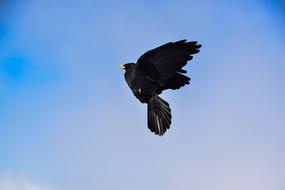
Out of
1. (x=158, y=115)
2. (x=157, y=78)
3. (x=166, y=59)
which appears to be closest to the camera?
(x=166, y=59)

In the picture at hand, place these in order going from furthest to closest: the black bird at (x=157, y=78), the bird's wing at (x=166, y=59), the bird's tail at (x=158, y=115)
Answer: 1. the bird's tail at (x=158, y=115)
2. the black bird at (x=157, y=78)
3. the bird's wing at (x=166, y=59)

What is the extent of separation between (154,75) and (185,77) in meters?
0.94

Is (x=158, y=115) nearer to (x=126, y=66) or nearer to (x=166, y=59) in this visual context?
(x=166, y=59)

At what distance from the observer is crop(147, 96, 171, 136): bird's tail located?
12.3 metres

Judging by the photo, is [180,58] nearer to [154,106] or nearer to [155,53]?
[155,53]

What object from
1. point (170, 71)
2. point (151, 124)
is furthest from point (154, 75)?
point (151, 124)

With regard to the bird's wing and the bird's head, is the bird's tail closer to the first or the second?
the bird's wing

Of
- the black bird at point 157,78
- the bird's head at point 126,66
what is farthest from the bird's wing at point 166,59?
the bird's head at point 126,66

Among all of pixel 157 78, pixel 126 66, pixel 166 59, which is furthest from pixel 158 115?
pixel 126 66

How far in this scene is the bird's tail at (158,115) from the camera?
40.4ft

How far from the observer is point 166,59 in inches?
472

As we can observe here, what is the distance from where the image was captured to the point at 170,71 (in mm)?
12211

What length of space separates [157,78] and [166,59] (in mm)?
644

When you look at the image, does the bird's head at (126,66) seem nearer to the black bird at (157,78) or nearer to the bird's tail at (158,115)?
the black bird at (157,78)
